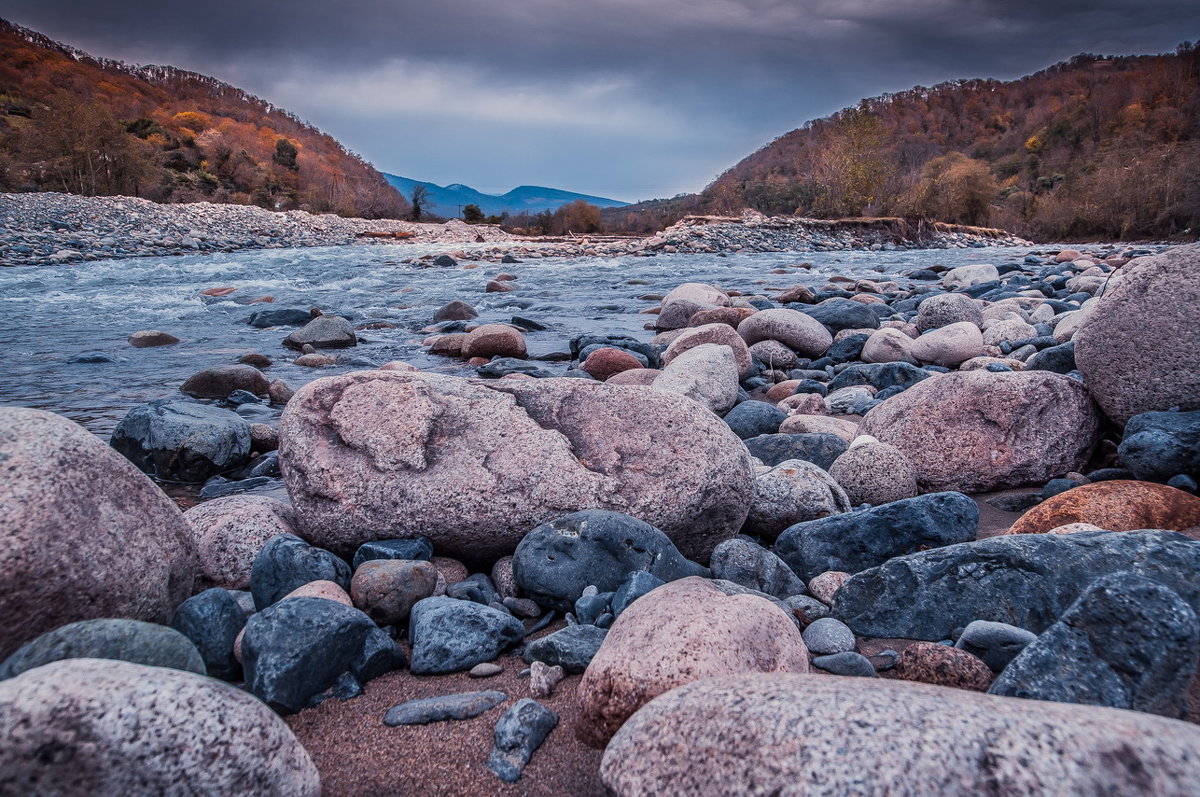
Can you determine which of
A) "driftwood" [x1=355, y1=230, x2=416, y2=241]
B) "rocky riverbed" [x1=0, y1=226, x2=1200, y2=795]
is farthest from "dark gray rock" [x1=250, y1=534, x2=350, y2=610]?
"driftwood" [x1=355, y1=230, x2=416, y2=241]

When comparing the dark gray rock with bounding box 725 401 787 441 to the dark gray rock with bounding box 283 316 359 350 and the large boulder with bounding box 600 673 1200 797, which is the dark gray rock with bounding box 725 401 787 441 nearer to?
the large boulder with bounding box 600 673 1200 797

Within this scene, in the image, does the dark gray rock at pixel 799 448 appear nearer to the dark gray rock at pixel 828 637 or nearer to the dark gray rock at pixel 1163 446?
the dark gray rock at pixel 1163 446

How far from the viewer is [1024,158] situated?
55.8 m

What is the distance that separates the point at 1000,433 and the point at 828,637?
2.00m

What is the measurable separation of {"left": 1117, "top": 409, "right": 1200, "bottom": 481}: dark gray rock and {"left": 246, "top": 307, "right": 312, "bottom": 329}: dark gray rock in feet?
31.8

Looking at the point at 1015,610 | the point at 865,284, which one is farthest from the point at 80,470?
the point at 865,284

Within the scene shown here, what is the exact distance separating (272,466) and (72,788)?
11.1 feet

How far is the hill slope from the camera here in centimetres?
2886

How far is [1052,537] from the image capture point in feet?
7.02

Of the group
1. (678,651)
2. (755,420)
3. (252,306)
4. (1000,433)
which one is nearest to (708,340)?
(755,420)

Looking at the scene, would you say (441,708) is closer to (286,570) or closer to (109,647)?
(109,647)

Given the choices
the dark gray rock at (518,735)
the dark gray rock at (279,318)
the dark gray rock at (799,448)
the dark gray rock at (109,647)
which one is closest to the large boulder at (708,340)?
the dark gray rock at (799,448)

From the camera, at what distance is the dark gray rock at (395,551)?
8.41ft

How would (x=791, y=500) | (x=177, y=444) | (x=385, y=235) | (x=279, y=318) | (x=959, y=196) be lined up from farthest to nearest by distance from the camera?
(x=959, y=196), (x=385, y=235), (x=279, y=318), (x=177, y=444), (x=791, y=500)
